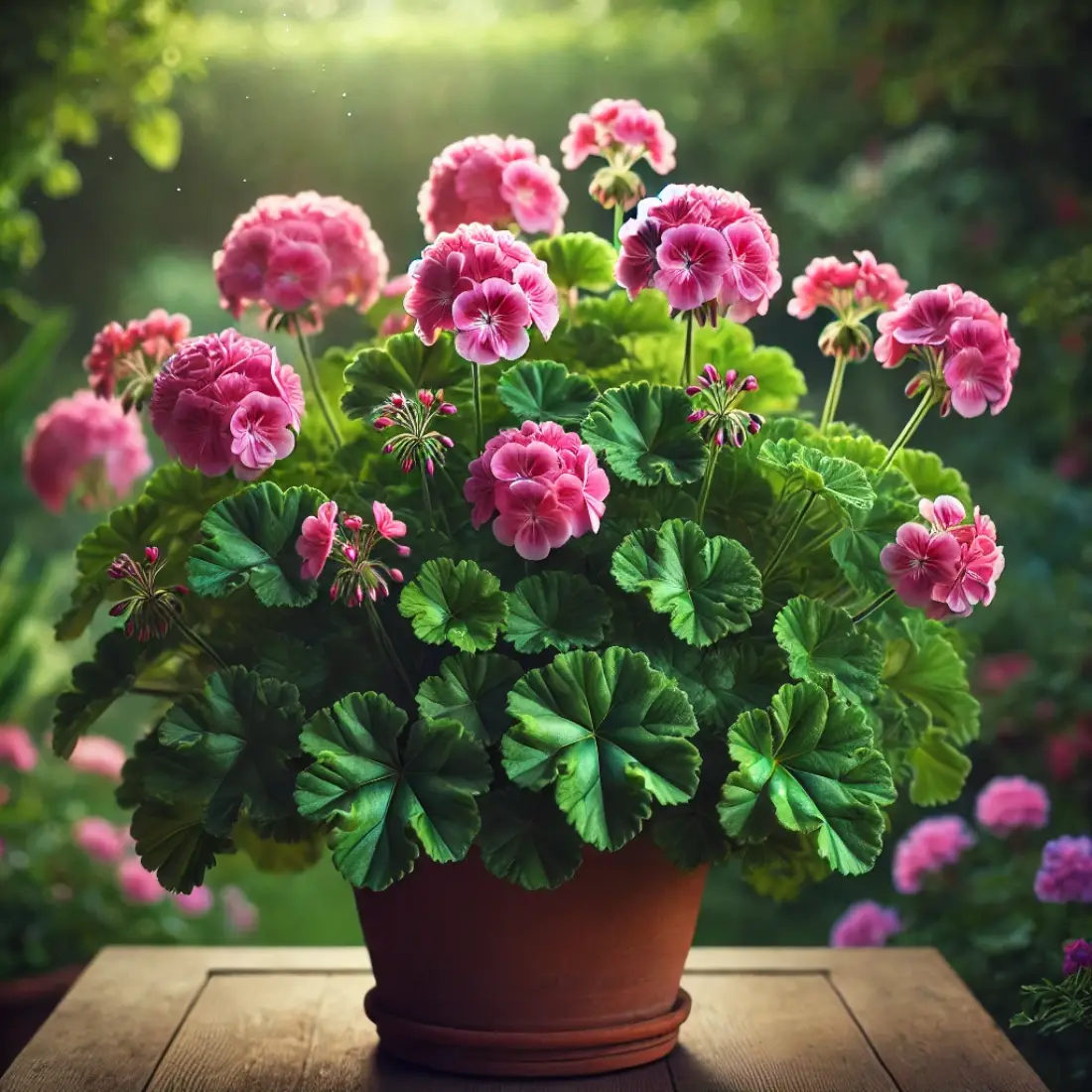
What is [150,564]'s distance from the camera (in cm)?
97

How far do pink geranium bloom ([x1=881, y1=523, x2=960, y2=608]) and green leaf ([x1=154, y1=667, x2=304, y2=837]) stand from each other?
1.38ft

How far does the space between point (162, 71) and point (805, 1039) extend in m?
1.70

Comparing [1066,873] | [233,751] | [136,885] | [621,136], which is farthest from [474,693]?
[136,885]

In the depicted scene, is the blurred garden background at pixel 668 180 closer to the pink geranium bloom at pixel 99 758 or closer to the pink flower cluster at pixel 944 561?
the pink geranium bloom at pixel 99 758

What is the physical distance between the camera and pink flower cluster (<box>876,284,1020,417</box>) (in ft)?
3.34

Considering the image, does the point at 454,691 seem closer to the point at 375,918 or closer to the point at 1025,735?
the point at 375,918

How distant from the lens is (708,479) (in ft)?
3.33

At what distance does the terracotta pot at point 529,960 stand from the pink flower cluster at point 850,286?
0.46 m

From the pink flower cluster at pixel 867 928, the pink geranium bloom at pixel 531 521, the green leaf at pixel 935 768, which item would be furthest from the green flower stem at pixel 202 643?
the pink flower cluster at pixel 867 928

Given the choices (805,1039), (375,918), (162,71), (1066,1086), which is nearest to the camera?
(375,918)

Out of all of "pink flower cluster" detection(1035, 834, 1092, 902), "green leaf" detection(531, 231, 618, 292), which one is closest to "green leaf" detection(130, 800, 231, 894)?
"green leaf" detection(531, 231, 618, 292)

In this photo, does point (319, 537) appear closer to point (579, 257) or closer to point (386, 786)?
point (386, 786)

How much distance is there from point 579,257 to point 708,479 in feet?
0.86

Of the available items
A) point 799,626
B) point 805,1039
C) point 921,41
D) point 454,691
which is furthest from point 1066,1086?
point 921,41
